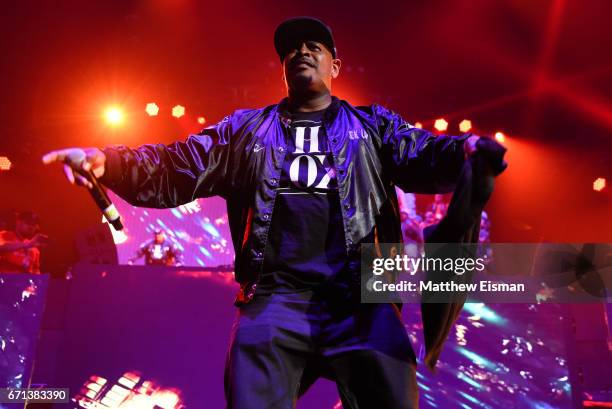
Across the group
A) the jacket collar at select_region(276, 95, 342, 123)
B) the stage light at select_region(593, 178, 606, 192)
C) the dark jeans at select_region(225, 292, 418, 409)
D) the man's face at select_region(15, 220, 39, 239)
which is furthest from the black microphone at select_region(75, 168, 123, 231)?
the stage light at select_region(593, 178, 606, 192)

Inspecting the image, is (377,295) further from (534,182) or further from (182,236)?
(534,182)

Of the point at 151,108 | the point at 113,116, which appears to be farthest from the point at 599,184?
the point at 113,116

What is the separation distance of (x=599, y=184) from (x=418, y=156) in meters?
12.2

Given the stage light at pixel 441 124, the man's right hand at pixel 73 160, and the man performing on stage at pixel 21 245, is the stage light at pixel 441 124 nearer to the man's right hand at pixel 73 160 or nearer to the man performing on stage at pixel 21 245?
the man performing on stage at pixel 21 245

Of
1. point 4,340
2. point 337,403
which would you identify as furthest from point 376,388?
point 4,340

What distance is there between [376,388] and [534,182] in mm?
12633

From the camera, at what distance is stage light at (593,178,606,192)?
12297 millimetres

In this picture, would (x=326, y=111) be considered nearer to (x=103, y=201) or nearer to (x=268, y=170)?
(x=268, y=170)

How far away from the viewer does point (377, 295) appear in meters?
2.01

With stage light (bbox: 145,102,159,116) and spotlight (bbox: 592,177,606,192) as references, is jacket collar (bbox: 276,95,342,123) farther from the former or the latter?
spotlight (bbox: 592,177,606,192)

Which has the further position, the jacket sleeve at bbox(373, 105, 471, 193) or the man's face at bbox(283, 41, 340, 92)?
the man's face at bbox(283, 41, 340, 92)

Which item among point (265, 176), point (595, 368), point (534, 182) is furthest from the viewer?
point (534, 182)

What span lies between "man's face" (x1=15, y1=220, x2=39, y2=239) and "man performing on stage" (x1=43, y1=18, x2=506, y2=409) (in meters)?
6.85

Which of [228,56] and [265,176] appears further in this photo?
[228,56]
